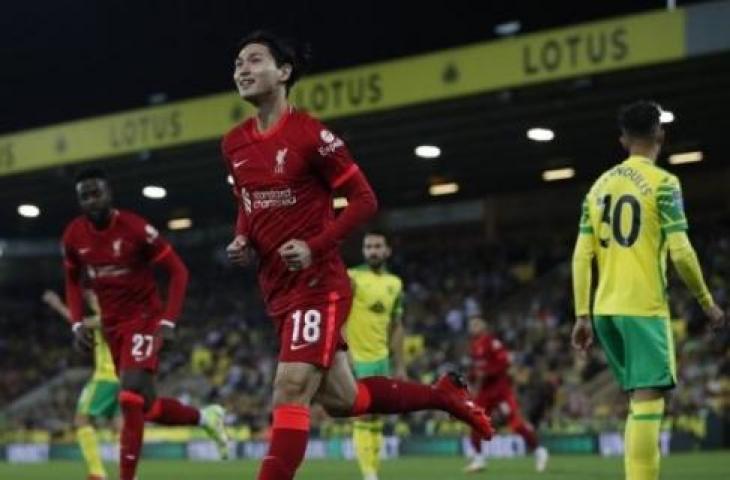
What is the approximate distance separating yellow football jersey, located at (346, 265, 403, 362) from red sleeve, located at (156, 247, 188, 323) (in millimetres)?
2812

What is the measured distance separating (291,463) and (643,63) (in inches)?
612

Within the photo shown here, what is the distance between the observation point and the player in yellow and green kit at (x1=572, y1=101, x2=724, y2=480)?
24.3ft

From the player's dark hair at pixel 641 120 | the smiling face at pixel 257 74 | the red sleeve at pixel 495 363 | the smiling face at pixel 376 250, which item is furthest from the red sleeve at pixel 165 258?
the red sleeve at pixel 495 363

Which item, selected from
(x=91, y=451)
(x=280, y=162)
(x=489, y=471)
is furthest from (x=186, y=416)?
(x=489, y=471)

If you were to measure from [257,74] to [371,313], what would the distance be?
21.9 feet

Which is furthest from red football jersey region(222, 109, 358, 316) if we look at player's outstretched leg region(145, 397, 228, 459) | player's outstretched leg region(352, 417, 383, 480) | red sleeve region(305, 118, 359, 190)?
player's outstretched leg region(352, 417, 383, 480)

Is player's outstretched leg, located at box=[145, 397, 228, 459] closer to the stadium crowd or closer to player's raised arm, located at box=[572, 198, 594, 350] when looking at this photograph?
player's raised arm, located at box=[572, 198, 594, 350]

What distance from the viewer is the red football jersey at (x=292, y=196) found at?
710 cm

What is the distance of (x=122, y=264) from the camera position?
430 inches

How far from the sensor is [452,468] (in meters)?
19.1

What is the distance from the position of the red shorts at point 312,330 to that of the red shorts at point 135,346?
3.88 metres

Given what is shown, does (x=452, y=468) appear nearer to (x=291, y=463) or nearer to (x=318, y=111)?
(x=318, y=111)

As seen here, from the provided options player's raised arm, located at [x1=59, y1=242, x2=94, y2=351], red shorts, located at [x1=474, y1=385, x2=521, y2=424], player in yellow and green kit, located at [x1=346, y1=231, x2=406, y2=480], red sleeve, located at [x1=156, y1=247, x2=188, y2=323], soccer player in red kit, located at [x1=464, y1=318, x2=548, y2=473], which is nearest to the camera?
red sleeve, located at [x1=156, y1=247, x2=188, y2=323]

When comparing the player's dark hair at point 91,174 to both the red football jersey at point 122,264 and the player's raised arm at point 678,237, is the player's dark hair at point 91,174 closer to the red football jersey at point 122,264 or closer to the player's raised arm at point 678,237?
the red football jersey at point 122,264
